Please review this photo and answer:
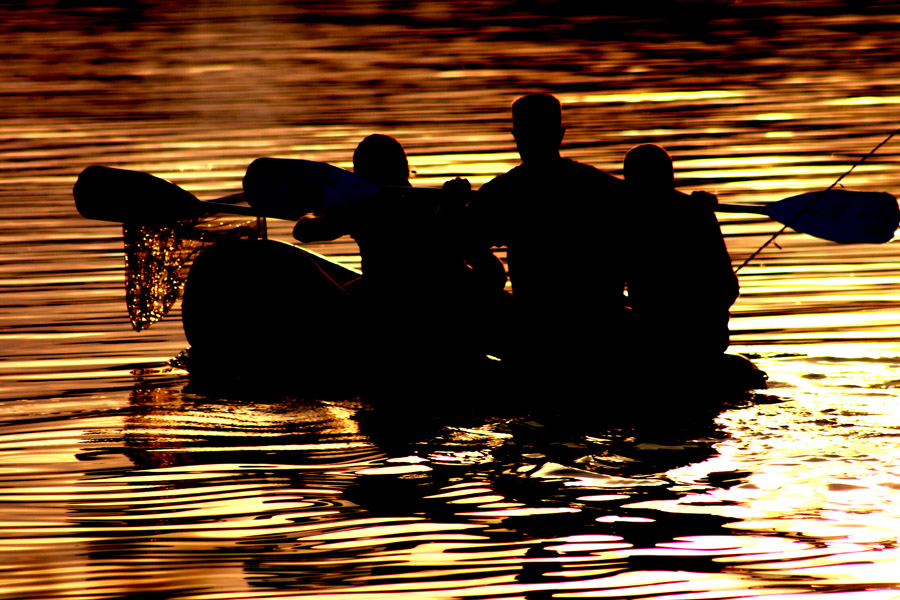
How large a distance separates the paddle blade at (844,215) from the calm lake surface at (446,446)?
0.80 m

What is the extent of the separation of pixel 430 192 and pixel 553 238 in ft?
3.32

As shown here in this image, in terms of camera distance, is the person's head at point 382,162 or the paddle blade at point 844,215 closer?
the paddle blade at point 844,215

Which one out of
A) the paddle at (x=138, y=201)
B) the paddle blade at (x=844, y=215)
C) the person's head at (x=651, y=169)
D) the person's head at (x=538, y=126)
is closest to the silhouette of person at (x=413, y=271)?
the person's head at (x=538, y=126)

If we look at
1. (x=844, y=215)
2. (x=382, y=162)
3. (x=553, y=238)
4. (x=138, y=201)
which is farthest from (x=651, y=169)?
(x=138, y=201)

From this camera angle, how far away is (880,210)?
8.55 meters

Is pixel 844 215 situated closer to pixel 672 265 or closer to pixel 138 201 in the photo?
pixel 672 265

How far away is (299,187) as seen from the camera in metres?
8.84

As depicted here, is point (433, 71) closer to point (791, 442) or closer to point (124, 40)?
point (124, 40)

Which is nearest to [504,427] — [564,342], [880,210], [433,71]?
[564,342]

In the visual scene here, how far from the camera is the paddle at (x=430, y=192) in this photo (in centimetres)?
854

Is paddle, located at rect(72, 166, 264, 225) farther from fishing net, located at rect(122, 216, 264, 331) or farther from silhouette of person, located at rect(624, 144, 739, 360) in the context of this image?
silhouette of person, located at rect(624, 144, 739, 360)

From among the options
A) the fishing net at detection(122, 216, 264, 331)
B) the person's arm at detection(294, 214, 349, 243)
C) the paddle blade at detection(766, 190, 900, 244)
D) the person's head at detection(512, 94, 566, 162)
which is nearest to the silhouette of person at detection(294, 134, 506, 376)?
the person's arm at detection(294, 214, 349, 243)

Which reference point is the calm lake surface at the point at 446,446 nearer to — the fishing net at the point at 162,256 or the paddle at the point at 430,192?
the fishing net at the point at 162,256

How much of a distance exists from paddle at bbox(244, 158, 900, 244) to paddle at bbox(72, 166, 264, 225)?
27.7 inches
